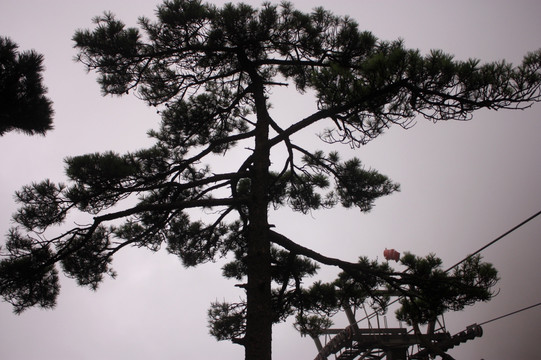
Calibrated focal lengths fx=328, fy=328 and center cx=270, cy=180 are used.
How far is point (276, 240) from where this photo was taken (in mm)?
Answer: 3119

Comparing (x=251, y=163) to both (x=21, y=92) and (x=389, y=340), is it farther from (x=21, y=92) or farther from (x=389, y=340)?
(x=389, y=340)

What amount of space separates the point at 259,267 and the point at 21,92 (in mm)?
2391

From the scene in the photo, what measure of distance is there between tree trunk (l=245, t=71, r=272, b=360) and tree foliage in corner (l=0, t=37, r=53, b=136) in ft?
6.41

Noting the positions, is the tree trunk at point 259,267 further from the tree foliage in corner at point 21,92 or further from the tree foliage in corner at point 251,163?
the tree foliage in corner at point 21,92

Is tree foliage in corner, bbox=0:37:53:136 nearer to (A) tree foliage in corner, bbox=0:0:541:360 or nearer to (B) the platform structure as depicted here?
(A) tree foliage in corner, bbox=0:0:541:360

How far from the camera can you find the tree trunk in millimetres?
2494

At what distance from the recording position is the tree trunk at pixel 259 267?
8.18ft

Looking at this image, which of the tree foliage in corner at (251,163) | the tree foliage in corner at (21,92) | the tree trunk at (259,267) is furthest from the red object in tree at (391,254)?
the tree foliage in corner at (21,92)

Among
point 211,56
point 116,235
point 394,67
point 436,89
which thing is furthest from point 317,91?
point 116,235

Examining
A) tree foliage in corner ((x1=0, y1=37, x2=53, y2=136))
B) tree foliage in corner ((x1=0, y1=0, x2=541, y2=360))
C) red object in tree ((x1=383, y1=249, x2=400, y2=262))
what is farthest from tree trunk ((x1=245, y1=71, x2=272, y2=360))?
red object in tree ((x1=383, y1=249, x2=400, y2=262))

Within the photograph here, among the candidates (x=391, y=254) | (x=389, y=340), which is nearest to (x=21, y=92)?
(x=391, y=254)

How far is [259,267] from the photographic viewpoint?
281 centimetres

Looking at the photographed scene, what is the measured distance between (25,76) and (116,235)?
1.95 m

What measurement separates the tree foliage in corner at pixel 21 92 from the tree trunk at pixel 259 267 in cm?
195
